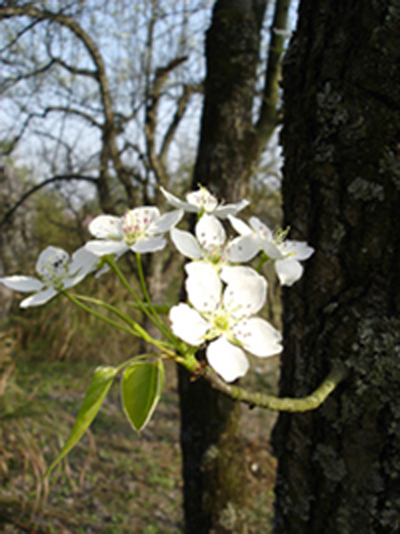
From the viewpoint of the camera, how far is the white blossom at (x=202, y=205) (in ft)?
2.04

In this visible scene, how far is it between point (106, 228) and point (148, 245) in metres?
0.11

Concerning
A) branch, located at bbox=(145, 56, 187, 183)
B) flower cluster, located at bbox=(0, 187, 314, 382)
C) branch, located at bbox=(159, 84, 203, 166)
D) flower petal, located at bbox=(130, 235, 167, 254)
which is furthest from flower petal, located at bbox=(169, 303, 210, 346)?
branch, located at bbox=(159, 84, 203, 166)

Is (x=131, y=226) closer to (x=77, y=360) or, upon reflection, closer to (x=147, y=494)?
(x=147, y=494)

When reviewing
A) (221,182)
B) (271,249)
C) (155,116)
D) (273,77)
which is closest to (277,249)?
(271,249)

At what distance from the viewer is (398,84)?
75 cm

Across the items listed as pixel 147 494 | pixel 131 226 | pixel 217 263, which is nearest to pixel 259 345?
pixel 217 263

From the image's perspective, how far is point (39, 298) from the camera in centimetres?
58

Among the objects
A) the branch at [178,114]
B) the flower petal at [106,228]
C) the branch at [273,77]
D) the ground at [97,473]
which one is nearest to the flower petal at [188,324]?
the flower petal at [106,228]

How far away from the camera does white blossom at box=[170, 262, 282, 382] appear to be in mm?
489

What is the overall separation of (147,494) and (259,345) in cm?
268

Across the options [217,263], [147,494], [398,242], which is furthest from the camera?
[147,494]

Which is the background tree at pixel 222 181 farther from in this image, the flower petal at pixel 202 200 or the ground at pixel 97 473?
the flower petal at pixel 202 200

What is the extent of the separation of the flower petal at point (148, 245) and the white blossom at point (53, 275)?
0.07 meters

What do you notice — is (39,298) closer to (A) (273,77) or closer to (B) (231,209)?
(B) (231,209)
